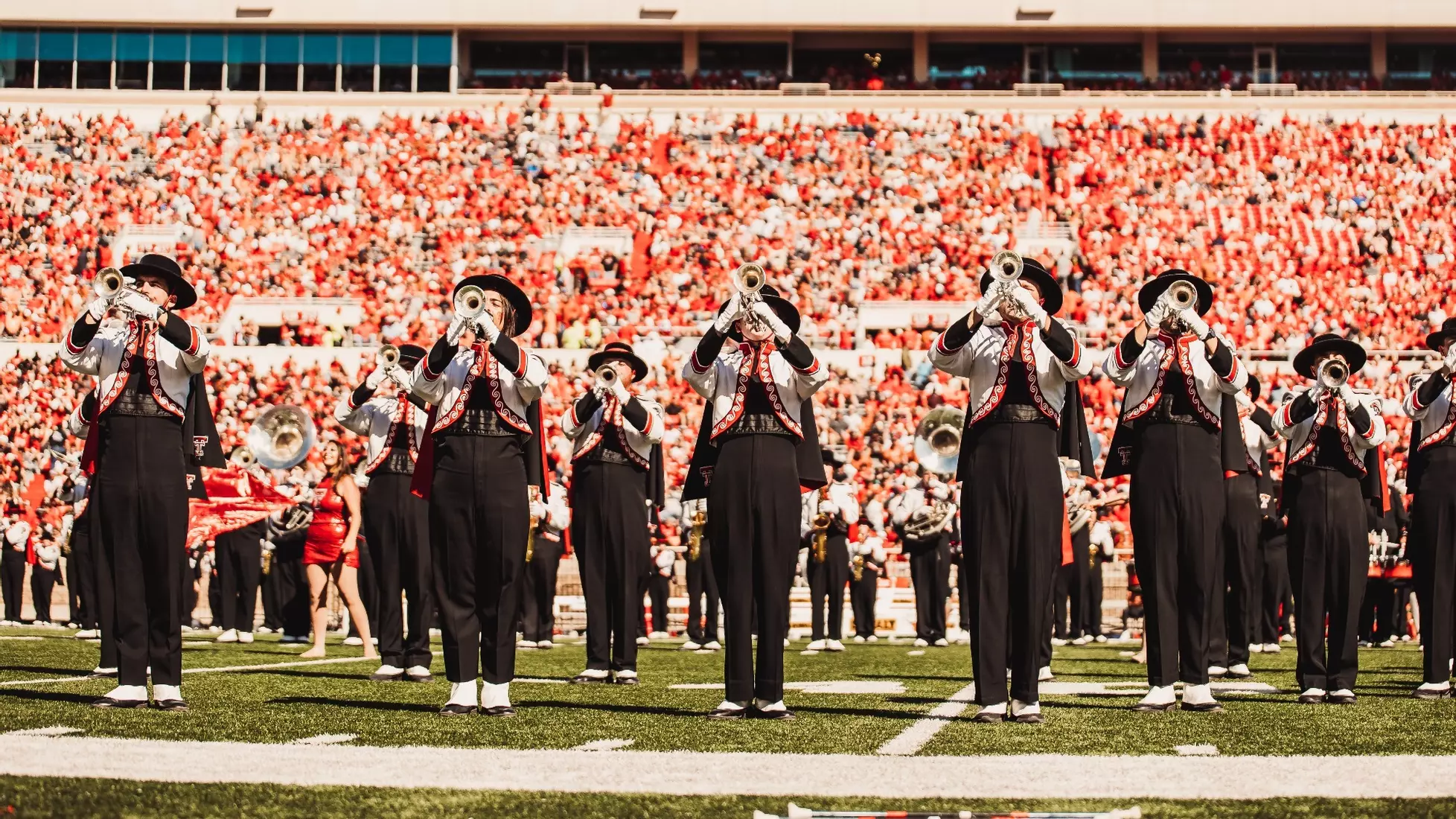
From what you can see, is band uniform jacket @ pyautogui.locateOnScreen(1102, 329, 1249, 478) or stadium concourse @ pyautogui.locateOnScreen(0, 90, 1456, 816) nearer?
stadium concourse @ pyautogui.locateOnScreen(0, 90, 1456, 816)

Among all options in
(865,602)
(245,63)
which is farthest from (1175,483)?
(245,63)

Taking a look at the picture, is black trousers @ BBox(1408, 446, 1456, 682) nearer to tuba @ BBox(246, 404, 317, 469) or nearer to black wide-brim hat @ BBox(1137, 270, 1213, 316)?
black wide-brim hat @ BBox(1137, 270, 1213, 316)

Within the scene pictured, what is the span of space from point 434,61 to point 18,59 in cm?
1153

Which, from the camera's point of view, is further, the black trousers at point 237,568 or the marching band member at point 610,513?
the black trousers at point 237,568

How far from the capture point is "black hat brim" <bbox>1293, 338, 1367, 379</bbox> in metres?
11.4

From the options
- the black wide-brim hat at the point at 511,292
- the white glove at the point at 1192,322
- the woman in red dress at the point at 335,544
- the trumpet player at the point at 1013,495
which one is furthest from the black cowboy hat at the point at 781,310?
the woman in red dress at the point at 335,544

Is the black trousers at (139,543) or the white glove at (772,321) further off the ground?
the white glove at (772,321)

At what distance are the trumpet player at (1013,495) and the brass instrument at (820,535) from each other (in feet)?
35.7

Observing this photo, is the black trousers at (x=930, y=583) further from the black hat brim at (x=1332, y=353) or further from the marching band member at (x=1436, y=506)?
the black hat brim at (x=1332, y=353)

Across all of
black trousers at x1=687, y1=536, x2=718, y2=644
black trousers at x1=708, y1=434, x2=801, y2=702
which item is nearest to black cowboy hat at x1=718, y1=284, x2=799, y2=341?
black trousers at x1=708, y1=434, x2=801, y2=702

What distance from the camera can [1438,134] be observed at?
46344 mm

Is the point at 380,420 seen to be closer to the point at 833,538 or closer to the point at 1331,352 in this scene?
the point at 1331,352

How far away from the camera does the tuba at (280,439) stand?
22188mm

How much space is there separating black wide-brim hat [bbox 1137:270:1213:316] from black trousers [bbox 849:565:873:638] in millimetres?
12318
